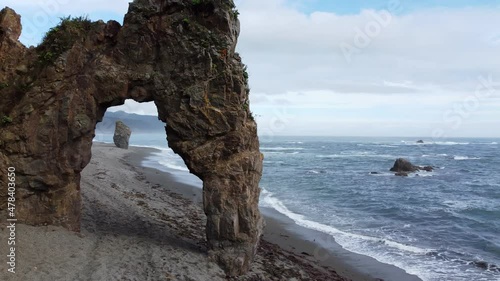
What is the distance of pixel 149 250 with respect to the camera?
13406 millimetres

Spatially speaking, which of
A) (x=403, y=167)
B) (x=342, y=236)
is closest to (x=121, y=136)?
(x=403, y=167)

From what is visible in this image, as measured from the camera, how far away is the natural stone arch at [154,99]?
12.9 m

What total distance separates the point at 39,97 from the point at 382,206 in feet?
81.7

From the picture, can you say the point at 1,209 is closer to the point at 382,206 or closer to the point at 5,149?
the point at 5,149

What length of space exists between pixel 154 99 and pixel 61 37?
3700mm

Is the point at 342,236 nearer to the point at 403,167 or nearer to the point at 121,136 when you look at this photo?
the point at 403,167

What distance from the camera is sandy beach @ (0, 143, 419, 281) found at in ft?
37.9

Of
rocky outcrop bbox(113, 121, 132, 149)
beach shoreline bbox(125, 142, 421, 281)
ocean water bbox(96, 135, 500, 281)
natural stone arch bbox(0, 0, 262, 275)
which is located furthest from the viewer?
rocky outcrop bbox(113, 121, 132, 149)

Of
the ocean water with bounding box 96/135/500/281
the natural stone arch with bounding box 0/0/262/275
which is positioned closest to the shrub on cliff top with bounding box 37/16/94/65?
the natural stone arch with bounding box 0/0/262/275

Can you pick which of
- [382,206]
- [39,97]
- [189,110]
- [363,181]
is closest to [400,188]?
[363,181]

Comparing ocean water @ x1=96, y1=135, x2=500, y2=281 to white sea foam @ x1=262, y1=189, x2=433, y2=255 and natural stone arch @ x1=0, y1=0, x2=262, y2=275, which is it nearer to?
white sea foam @ x1=262, y1=189, x2=433, y2=255

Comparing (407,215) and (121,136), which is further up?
(121,136)

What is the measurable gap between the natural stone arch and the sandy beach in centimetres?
103

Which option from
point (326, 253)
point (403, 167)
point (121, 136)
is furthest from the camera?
point (121, 136)
